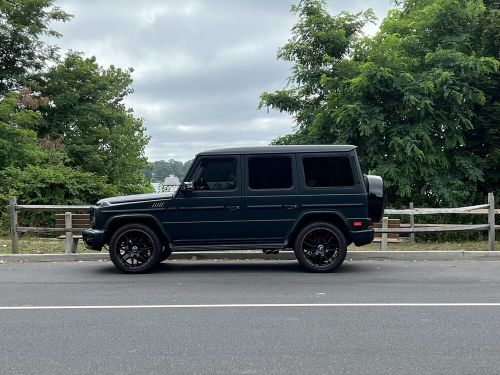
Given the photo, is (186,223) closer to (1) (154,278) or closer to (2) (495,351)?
(1) (154,278)

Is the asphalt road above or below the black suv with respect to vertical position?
below

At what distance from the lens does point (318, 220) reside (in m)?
9.43

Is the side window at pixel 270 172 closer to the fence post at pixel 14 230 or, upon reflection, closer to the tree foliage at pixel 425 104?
the fence post at pixel 14 230

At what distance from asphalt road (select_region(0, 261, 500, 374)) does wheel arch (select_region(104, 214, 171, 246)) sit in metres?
0.67

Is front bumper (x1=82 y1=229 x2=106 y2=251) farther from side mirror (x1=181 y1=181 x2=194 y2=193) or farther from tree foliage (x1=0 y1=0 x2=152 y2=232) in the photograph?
tree foliage (x1=0 y1=0 x2=152 y2=232)

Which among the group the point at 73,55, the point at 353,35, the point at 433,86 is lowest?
the point at 433,86

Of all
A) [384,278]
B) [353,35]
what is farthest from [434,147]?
[384,278]

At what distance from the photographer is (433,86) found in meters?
16.1

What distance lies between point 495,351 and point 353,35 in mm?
18007

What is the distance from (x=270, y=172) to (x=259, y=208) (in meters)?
0.65

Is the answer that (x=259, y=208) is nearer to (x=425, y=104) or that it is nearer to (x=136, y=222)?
(x=136, y=222)

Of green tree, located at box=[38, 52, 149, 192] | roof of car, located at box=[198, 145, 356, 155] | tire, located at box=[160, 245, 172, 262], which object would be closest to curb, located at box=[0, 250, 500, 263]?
tire, located at box=[160, 245, 172, 262]

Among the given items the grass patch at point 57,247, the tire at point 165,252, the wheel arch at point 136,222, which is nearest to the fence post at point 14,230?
the grass patch at point 57,247

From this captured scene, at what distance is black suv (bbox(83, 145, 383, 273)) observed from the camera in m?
9.30
